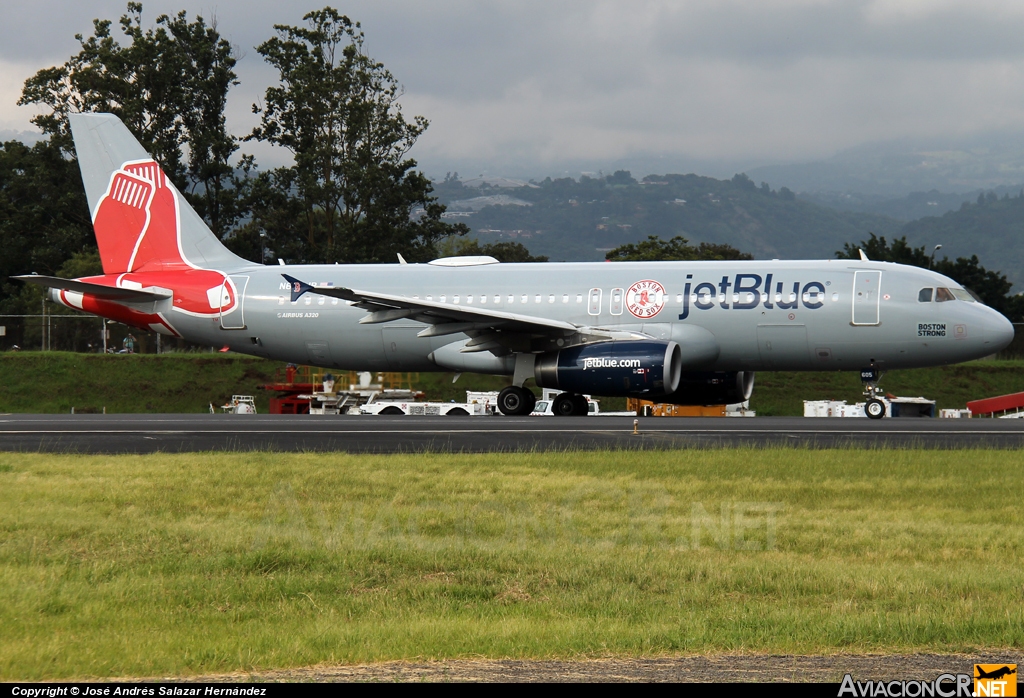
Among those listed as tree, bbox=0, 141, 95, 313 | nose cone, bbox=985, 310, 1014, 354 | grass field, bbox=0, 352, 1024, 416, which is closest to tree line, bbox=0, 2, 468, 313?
tree, bbox=0, 141, 95, 313

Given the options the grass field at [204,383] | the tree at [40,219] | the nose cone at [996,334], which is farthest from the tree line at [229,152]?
the nose cone at [996,334]

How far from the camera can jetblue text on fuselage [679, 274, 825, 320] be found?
26172 millimetres

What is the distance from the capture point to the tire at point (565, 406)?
98.0ft

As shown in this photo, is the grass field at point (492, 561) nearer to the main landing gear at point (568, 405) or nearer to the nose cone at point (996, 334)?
the nose cone at point (996, 334)

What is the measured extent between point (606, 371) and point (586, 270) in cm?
440

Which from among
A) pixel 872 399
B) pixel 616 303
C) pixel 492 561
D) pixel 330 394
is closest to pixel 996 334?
pixel 872 399

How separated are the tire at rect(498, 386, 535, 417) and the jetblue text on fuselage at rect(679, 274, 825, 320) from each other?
467 cm

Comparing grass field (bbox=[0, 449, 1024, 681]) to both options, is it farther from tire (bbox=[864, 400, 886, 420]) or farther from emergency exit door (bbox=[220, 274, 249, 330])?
emergency exit door (bbox=[220, 274, 249, 330])

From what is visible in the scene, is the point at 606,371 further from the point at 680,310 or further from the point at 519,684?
the point at 519,684

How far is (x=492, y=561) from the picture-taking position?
9367 millimetres

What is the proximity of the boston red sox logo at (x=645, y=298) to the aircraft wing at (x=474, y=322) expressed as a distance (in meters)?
0.77

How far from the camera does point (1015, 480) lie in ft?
46.8

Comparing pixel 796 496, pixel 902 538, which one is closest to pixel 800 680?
pixel 902 538

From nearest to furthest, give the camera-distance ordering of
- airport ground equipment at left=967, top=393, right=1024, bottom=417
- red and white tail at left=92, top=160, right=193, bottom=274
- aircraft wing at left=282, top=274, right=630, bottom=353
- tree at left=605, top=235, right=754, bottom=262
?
aircraft wing at left=282, top=274, right=630, bottom=353 < red and white tail at left=92, top=160, right=193, bottom=274 < airport ground equipment at left=967, top=393, right=1024, bottom=417 < tree at left=605, top=235, right=754, bottom=262
